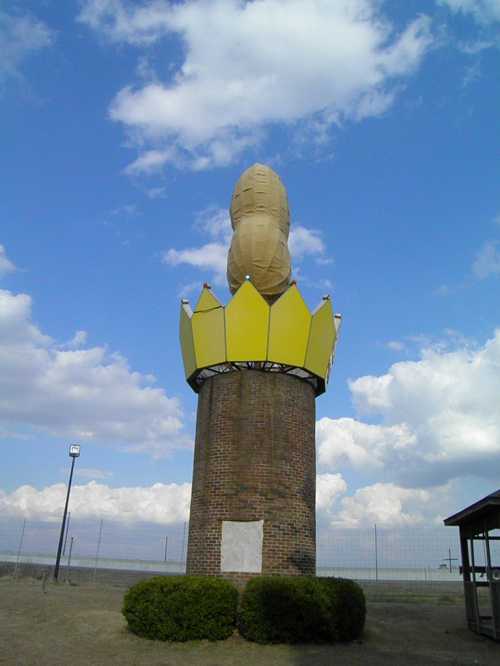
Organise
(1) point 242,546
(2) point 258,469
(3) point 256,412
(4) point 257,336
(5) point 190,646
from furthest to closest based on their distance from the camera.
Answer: (4) point 257,336 < (3) point 256,412 < (2) point 258,469 < (1) point 242,546 < (5) point 190,646

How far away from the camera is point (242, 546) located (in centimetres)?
1395

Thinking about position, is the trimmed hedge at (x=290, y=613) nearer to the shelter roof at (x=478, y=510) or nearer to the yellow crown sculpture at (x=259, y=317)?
the shelter roof at (x=478, y=510)

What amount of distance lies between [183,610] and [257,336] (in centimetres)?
655

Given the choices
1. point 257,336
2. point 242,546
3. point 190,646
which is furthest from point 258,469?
point 190,646

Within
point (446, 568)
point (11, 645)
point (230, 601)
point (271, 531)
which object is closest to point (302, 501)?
point (271, 531)

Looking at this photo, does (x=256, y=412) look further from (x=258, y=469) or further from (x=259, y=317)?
(x=259, y=317)

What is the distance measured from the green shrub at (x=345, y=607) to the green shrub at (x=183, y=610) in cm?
204

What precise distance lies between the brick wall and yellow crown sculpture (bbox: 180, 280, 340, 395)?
1.37 ft

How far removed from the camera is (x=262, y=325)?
15562 mm

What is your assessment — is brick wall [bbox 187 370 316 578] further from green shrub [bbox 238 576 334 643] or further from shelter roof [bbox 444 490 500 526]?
shelter roof [bbox 444 490 500 526]

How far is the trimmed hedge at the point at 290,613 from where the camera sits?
1227 cm

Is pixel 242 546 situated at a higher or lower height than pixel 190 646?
higher

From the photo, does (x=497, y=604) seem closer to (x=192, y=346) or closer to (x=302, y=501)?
(x=302, y=501)

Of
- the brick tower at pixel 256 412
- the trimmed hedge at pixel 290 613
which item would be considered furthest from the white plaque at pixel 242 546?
the trimmed hedge at pixel 290 613
